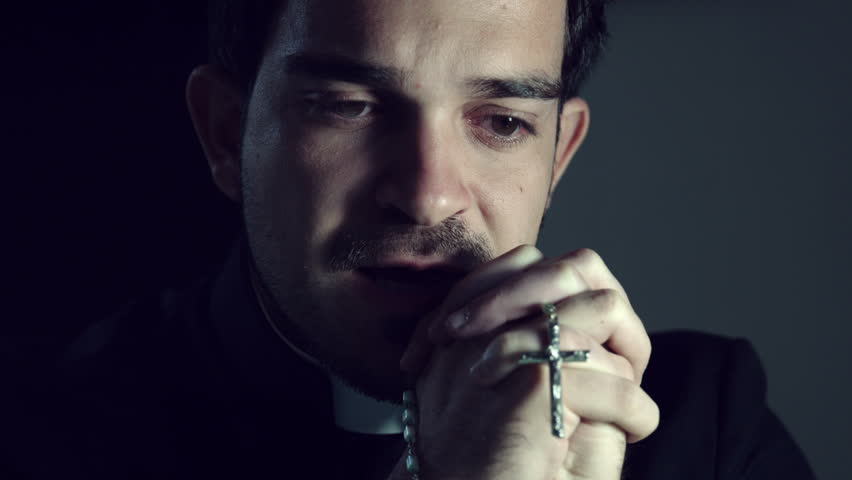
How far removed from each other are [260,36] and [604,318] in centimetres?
68

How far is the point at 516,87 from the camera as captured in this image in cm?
111

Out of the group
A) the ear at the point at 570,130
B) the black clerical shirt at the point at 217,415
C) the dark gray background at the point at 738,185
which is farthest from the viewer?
the dark gray background at the point at 738,185

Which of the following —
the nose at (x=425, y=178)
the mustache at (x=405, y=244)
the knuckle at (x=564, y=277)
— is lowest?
the mustache at (x=405, y=244)

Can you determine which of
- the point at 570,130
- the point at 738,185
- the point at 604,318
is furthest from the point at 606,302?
the point at 738,185

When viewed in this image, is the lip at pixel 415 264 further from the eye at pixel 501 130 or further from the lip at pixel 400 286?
the eye at pixel 501 130

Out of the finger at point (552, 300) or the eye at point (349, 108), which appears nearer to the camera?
the finger at point (552, 300)

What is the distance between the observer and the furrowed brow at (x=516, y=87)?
1.07 m

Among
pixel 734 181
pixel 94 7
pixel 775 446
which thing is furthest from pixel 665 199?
pixel 94 7

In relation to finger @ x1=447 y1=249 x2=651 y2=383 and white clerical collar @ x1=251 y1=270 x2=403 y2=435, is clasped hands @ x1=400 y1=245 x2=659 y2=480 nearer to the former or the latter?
finger @ x1=447 y1=249 x2=651 y2=383

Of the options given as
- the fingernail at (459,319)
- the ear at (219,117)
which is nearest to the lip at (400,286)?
the fingernail at (459,319)

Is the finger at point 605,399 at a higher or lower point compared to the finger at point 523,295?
lower

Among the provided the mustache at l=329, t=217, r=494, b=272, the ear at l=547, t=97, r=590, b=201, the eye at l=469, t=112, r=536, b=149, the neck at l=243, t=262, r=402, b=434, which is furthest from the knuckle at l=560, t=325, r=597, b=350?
the ear at l=547, t=97, r=590, b=201

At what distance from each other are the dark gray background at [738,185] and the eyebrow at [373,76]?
2.78 ft

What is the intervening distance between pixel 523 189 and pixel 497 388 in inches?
13.0
